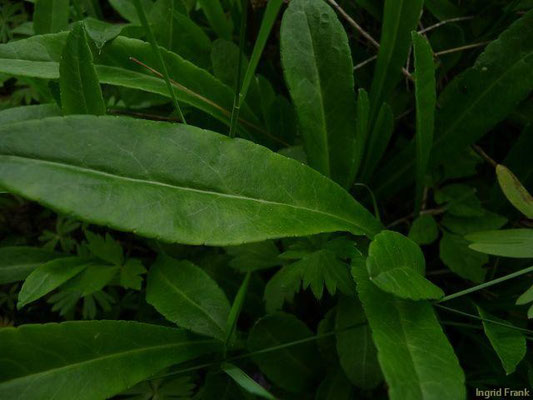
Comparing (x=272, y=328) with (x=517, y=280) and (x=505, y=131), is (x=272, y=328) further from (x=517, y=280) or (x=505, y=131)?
(x=505, y=131)

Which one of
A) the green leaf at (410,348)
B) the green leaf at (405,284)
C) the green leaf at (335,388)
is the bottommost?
the green leaf at (335,388)

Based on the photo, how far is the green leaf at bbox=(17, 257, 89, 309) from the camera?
889 millimetres

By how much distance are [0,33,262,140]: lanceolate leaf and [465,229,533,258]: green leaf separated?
0.56 metres

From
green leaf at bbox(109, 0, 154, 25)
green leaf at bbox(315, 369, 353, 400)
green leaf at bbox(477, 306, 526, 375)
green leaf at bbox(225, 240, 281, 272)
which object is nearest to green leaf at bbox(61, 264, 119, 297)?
green leaf at bbox(225, 240, 281, 272)

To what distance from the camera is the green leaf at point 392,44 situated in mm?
954

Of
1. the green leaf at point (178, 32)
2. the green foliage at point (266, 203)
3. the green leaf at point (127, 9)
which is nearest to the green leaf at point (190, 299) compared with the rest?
the green foliage at point (266, 203)

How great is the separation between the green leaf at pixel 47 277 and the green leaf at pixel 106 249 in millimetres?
39

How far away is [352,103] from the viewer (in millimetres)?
1000

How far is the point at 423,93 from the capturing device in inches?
36.3

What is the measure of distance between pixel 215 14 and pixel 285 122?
330 millimetres

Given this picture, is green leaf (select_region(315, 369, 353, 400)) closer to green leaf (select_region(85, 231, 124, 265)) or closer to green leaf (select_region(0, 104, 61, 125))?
green leaf (select_region(85, 231, 124, 265))

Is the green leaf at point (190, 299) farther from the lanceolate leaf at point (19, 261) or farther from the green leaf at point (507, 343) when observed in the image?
the green leaf at point (507, 343)

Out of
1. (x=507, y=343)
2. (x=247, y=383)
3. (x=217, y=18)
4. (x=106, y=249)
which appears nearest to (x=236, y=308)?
(x=247, y=383)

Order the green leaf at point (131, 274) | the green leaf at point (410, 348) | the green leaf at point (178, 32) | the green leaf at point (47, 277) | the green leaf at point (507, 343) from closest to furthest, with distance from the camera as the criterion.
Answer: the green leaf at point (410, 348) → the green leaf at point (507, 343) → the green leaf at point (47, 277) → the green leaf at point (131, 274) → the green leaf at point (178, 32)
